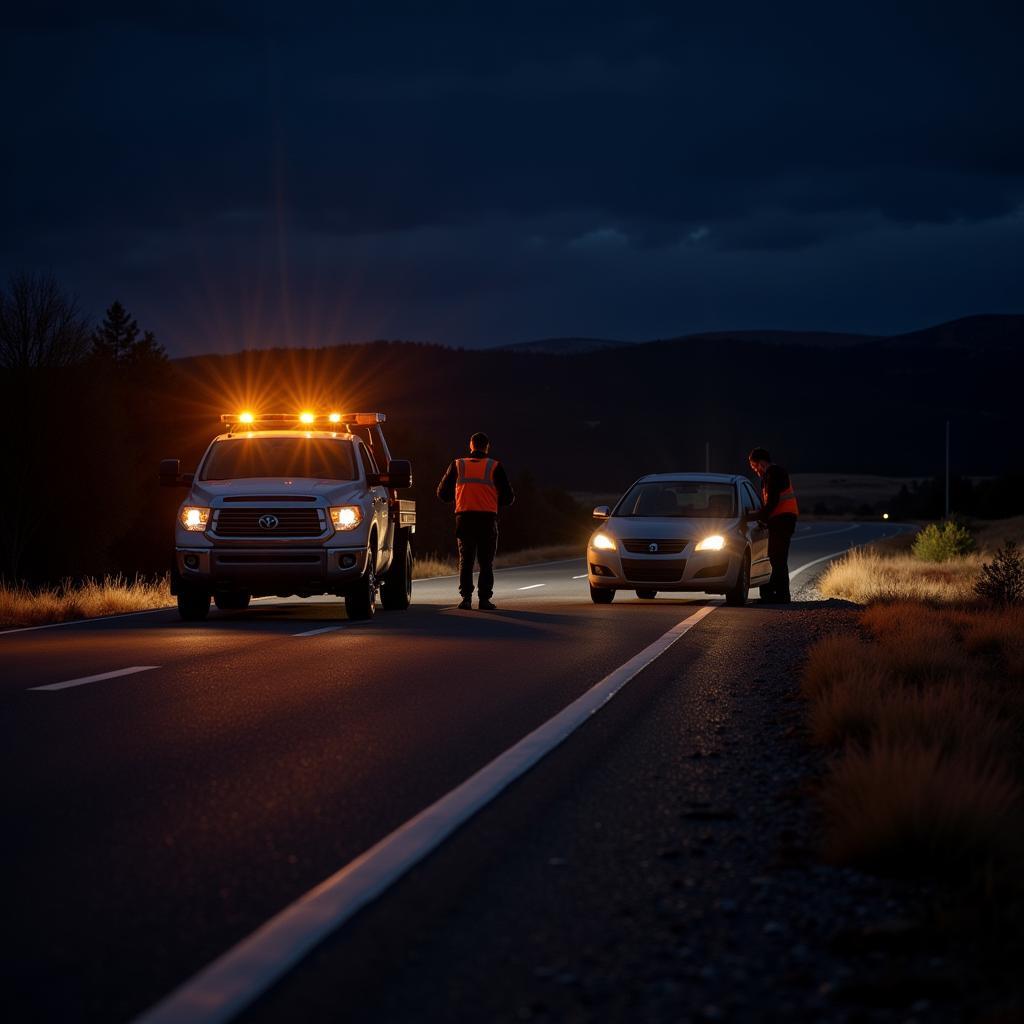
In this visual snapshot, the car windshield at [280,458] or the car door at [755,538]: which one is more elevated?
the car windshield at [280,458]

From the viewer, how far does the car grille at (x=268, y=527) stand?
17.3 metres

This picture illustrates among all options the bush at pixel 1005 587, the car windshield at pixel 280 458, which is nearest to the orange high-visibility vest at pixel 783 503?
the bush at pixel 1005 587

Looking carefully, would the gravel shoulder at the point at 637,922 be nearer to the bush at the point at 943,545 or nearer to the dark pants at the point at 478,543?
the dark pants at the point at 478,543

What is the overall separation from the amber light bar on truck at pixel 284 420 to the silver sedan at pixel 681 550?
3449 mm

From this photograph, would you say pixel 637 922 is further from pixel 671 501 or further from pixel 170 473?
pixel 671 501

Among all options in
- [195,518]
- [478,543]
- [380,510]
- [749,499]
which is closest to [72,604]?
[195,518]

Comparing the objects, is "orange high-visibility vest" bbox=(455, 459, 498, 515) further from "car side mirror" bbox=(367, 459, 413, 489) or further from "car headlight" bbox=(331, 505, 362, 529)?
"car headlight" bbox=(331, 505, 362, 529)

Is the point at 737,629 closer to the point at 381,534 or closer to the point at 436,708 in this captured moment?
the point at 381,534

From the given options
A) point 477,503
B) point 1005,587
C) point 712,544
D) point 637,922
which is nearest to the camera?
point 637,922

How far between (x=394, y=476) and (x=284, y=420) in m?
2.18

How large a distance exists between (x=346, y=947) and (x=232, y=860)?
1.26 m

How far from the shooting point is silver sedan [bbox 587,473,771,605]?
2038 centimetres

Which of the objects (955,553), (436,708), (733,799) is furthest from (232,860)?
(955,553)

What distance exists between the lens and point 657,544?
20516mm
